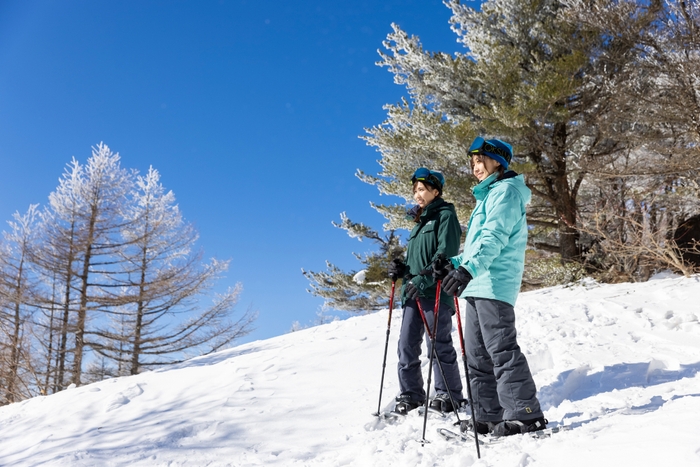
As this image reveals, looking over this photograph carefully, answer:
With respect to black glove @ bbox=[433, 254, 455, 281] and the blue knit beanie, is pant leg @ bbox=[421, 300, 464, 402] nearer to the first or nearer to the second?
black glove @ bbox=[433, 254, 455, 281]

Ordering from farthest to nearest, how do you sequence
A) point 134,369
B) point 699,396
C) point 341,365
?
point 134,369 < point 341,365 < point 699,396

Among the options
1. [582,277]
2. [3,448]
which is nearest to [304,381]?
[3,448]

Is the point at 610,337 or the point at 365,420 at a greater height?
the point at 610,337

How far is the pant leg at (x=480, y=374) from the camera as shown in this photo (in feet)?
9.73

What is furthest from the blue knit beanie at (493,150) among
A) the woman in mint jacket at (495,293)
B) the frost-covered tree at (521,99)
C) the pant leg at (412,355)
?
the frost-covered tree at (521,99)

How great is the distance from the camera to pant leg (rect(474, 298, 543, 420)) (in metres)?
2.71

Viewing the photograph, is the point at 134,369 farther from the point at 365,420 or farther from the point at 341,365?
the point at 365,420

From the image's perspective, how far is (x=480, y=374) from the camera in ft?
9.91

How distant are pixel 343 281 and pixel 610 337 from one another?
44.1 feet

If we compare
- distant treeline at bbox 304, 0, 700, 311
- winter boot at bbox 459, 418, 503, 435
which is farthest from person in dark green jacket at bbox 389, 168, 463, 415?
distant treeline at bbox 304, 0, 700, 311

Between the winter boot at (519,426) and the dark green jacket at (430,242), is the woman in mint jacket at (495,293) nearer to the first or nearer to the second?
the winter boot at (519,426)

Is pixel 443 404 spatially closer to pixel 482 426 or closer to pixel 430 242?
pixel 482 426

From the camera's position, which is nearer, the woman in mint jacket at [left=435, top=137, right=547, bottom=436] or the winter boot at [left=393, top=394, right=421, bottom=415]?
the woman in mint jacket at [left=435, top=137, right=547, bottom=436]

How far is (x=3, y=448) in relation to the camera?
426 cm
